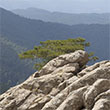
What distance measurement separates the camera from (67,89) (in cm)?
2177

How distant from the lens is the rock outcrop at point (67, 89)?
59.3 ft

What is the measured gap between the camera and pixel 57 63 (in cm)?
3256

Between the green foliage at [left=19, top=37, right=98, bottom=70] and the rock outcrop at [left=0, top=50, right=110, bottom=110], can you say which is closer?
the rock outcrop at [left=0, top=50, right=110, bottom=110]

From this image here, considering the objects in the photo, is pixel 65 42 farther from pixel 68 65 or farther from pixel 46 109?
pixel 46 109

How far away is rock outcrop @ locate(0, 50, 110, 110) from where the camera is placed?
712 inches

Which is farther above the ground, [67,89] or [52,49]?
[67,89]

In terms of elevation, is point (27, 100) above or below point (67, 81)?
below

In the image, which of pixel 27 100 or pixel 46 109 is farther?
pixel 27 100

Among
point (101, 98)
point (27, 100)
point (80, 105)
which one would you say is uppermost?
point (101, 98)

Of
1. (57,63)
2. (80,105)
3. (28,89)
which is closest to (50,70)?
(57,63)

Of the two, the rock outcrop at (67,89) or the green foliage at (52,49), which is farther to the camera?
the green foliage at (52,49)

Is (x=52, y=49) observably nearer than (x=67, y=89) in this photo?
No

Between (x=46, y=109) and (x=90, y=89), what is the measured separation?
475 centimetres

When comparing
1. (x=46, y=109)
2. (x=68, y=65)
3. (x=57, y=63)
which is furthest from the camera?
(x=57, y=63)
